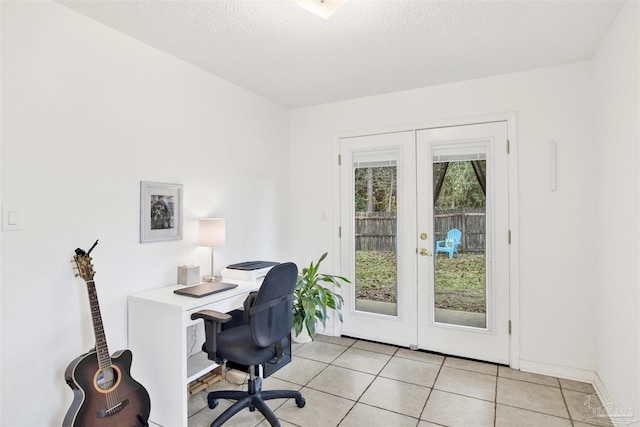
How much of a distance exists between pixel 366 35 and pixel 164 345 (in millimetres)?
2303

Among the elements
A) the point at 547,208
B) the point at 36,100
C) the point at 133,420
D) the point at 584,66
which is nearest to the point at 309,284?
the point at 133,420

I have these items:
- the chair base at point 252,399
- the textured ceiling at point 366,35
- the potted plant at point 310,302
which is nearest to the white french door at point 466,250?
the textured ceiling at point 366,35

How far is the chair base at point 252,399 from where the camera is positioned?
2045 millimetres

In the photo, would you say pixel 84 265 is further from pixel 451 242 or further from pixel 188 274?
pixel 451 242

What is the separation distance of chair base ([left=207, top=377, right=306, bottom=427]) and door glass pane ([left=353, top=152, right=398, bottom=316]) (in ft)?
4.61

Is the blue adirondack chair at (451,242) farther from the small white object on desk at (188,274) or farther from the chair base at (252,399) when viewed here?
the small white object on desk at (188,274)

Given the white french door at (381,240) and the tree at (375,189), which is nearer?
the white french door at (381,240)

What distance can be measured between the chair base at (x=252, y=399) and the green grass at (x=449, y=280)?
145 centimetres

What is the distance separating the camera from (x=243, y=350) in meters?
2.04

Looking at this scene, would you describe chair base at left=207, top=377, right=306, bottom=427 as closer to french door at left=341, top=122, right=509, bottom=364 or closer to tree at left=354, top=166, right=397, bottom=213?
french door at left=341, top=122, right=509, bottom=364

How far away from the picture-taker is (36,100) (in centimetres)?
182

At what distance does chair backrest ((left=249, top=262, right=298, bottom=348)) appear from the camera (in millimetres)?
1970

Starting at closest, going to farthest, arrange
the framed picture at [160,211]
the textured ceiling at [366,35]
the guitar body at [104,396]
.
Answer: the guitar body at [104,396]
the textured ceiling at [366,35]
the framed picture at [160,211]

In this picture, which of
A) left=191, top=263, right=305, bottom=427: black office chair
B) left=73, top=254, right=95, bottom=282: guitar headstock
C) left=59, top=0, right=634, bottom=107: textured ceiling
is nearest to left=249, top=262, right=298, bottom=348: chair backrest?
left=191, top=263, right=305, bottom=427: black office chair
